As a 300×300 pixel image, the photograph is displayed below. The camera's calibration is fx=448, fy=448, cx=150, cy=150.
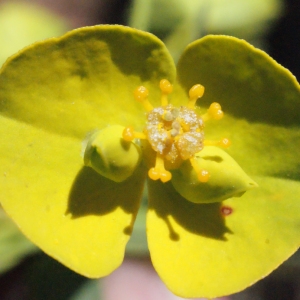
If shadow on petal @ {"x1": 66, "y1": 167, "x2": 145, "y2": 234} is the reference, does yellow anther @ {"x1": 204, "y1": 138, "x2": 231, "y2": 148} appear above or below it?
above

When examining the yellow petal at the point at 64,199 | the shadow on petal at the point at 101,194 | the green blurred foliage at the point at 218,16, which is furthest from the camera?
the green blurred foliage at the point at 218,16

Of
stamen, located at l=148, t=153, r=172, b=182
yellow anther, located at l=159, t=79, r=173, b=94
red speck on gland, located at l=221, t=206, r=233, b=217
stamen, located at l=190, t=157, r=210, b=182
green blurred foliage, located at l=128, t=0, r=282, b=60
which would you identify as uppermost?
yellow anther, located at l=159, t=79, r=173, b=94

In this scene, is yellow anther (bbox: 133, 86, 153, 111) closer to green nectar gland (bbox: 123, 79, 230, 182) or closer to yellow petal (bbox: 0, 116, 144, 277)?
green nectar gland (bbox: 123, 79, 230, 182)

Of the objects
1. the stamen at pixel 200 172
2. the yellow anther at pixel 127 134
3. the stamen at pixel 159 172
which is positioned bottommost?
the stamen at pixel 159 172

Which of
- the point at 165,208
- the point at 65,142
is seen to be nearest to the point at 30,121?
the point at 65,142

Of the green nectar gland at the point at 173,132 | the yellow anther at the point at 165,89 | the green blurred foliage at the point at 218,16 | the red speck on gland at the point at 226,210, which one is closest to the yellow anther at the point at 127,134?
the green nectar gland at the point at 173,132

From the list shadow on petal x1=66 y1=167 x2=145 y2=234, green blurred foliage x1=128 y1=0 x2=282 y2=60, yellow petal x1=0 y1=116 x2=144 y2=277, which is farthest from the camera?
green blurred foliage x1=128 y1=0 x2=282 y2=60

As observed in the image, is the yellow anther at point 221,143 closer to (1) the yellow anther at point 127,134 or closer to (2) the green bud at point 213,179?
(2) the green bud at point 213,179

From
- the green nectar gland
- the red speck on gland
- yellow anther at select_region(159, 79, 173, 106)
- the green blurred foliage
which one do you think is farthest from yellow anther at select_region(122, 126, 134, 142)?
the green blurred foliage
